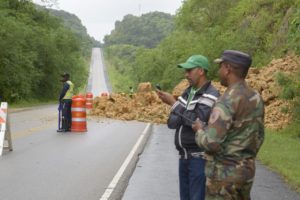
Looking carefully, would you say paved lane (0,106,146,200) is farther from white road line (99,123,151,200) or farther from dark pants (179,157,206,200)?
dark pants (179,157,206,200)

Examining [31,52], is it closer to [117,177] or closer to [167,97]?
[117,177]

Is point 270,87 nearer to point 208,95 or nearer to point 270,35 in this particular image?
point 270,35

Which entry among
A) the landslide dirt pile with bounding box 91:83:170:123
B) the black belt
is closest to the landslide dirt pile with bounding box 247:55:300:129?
the landslide dirt pile with bounding box 91:83:170:123

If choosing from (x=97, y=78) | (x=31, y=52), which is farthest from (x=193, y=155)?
(x=97, y=78)

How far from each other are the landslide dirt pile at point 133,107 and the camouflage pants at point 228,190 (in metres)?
24.3

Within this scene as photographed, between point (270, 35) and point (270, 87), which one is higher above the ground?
point (270, 35)

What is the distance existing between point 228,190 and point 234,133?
46 centimetres

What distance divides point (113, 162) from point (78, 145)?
3452 mm

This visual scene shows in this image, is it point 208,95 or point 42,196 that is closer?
point 208,95

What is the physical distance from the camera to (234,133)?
4.60 metres

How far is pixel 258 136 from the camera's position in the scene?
4.66 metres

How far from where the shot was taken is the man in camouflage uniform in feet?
15.0

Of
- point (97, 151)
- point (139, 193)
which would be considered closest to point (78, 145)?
point (97, 151)

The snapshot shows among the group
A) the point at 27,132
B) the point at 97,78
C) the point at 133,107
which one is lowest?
the point at 97,78
